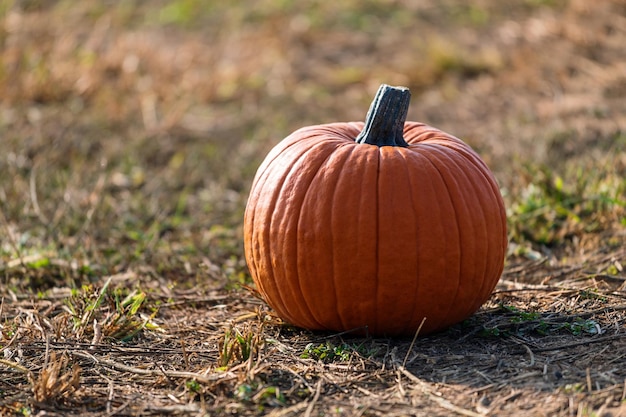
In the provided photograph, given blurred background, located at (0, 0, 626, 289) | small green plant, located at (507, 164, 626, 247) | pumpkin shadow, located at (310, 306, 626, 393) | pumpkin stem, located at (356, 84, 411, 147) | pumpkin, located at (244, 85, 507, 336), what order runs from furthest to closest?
blurred background, located at (0, 0, 626, 289), small green plant, located at (507, 164, 626, 247), pumpkin stem, located at (356, 84, 411, 147), pumpkin, located at (244, 85, 507, 336), pumpkin shadow, located at (310, 306, 626, 393)

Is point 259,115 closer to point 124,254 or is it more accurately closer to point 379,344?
point 124,254

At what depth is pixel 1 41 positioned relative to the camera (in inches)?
344

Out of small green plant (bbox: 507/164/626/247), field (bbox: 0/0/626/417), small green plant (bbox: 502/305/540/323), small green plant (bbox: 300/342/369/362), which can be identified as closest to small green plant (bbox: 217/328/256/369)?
field (bbox: 0/0/626/417)

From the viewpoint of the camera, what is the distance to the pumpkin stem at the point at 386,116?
11.2ft

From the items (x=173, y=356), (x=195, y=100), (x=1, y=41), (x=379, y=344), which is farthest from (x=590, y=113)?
(x=1, y=41)

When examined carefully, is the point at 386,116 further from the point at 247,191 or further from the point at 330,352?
the point at 247,191

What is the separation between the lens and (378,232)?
3186 mm

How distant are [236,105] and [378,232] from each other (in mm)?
5468

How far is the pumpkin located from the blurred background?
1010 mm

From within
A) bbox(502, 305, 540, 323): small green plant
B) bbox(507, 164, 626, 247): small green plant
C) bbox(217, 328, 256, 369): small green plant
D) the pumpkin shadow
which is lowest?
the pumpkin shadow

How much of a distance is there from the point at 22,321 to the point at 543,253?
2753 mm

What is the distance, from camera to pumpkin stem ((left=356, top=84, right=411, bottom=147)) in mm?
3426

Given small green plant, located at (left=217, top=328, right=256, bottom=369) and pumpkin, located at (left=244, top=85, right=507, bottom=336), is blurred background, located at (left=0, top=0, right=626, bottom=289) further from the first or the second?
small green plant, located at (left=217, top=328, right=256, bottom=369)

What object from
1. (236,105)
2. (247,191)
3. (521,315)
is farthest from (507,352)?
(236,105)
